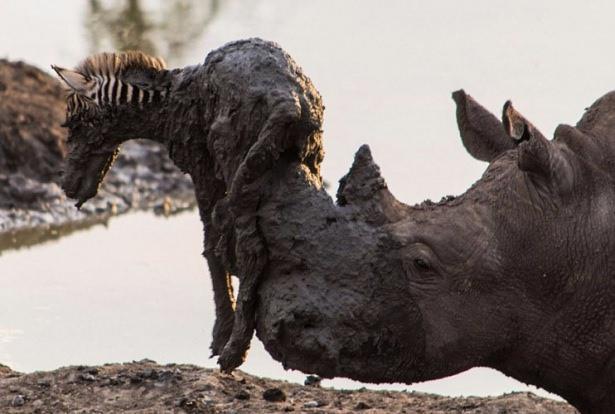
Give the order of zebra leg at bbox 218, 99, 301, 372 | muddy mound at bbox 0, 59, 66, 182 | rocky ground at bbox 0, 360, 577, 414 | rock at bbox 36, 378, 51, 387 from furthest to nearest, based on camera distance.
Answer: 1. muddy mound at bbox 0, 59, 66, 182
2. rock at bbox 36, 378, 51, 387
3. rocky ground at bbox 0, 360, 577, 414
4. zebra leg at bbox 218, 99, 301, 372

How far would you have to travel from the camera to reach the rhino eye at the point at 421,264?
580 centimetres

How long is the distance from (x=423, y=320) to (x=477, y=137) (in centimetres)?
84

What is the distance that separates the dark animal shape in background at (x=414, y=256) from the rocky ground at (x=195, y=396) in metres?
2.09

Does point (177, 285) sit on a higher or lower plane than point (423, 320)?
higher

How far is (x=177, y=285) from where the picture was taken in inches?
444

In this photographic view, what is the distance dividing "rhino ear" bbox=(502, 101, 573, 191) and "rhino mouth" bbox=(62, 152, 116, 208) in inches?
63.1

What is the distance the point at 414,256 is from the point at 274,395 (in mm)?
2540

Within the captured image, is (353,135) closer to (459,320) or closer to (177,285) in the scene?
(177,285)

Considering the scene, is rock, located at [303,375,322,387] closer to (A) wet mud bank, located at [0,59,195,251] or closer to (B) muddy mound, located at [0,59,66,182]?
(A) wet mud bank, located at [0,59,195,251]

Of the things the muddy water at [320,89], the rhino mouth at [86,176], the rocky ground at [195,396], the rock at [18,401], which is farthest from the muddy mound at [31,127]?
the rhino mouth at [86,176]

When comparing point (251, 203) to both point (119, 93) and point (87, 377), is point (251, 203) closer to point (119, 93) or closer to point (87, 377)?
point (119, 93)

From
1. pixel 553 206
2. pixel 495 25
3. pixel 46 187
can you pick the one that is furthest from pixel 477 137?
pixel 495 25

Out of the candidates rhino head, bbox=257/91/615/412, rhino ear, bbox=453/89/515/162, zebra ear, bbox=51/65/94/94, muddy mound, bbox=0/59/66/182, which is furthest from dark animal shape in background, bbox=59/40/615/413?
muddy mound, bbox=0/59/66/182

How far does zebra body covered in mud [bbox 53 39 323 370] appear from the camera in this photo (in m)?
5.90
